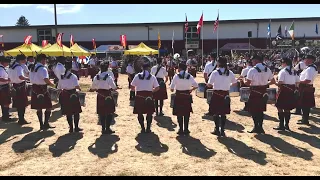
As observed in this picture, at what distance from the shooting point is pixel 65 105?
27.0 feet

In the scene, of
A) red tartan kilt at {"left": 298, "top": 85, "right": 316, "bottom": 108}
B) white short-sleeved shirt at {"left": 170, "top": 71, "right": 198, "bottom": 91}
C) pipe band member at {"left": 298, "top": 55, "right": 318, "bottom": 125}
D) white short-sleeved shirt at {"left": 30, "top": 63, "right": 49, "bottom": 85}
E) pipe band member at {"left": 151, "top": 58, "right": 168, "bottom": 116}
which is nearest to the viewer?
white short-sleeved shirt at {"left": 170, "top": 71, "right": 198, "bottom": 91}

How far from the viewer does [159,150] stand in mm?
7023

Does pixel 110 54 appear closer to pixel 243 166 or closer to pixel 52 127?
pixel 52 127

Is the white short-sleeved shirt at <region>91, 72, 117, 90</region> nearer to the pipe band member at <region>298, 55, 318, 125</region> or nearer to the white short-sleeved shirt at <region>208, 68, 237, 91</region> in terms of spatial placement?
the white short-sleeved shirt at <region>208, 68, 237, 91</region>

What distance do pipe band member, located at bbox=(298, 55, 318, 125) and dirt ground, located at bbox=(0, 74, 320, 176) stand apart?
0.53 m

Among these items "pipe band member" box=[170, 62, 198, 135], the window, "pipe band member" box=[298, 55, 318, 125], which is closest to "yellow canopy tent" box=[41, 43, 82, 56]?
"pipe band member" box=[170, 62, 198, 135]

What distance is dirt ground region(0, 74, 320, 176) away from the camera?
230 inches

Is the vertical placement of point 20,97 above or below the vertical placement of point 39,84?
below

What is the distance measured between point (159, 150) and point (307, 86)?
4.55 meters

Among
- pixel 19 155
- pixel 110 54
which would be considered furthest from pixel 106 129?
pixel 110 54

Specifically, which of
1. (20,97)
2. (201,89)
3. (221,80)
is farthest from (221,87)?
(20,97)

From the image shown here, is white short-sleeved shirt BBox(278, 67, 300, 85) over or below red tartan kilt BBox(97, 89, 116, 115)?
over

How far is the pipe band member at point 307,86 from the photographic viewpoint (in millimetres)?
8758

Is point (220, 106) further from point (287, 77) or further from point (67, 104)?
point (67, 104)
